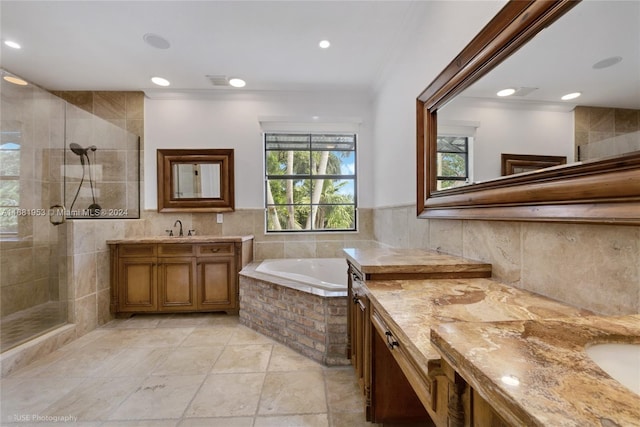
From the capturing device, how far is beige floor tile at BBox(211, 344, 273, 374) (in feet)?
6.17

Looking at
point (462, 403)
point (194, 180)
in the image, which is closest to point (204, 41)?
point (194, 180)

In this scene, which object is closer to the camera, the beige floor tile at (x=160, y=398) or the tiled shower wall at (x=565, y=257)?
the tiled shower wall at (x=565, y=257)

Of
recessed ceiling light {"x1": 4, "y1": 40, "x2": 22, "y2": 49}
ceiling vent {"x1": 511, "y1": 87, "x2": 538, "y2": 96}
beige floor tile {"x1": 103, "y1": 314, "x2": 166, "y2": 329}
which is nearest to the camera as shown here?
ceiling vent {"x1": 511, "y1": 87, "x2": 538, "y2": 96}

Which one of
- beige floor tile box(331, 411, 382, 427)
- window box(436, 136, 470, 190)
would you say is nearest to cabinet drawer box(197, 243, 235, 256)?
beige floor tile box(331, 411, 382, 427)

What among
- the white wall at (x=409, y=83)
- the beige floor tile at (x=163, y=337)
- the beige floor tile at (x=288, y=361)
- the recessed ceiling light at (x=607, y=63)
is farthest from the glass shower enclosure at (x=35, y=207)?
Answer: the recessed ceiling light at (x=607, y=63)

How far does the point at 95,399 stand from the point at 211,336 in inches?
35.6

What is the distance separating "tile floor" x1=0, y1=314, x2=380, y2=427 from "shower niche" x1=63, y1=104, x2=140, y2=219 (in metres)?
1.48

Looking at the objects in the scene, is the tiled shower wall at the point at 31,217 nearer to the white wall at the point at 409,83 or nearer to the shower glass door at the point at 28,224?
the shower glass door at the point at 28,224

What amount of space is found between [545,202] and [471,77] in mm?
798

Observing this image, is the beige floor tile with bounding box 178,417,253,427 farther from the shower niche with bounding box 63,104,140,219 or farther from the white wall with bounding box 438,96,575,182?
the shower niche with bounding box 63,104,140,219

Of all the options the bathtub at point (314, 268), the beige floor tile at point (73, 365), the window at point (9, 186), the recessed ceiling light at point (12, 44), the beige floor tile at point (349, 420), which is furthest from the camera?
the bathtub at point (314, 268)

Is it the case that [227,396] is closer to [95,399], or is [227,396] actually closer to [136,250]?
[95,399]

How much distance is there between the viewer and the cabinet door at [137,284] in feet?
9.20

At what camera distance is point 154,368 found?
1.90 metres
